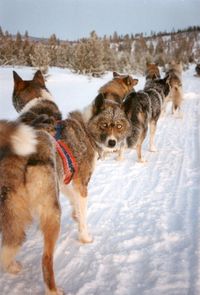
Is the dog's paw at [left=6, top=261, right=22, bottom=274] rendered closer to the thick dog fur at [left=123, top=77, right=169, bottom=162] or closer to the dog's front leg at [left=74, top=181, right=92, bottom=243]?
the dog's front leg at [left=74, top=181, right=92, bottom=243]

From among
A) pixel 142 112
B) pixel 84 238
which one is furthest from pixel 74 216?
pixel 142 112

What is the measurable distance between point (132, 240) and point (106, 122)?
161cm

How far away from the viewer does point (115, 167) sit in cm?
630

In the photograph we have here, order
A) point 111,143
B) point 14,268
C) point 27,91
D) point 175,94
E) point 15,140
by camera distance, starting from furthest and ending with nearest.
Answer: point 175,94 < point 27,91 < point 111,143 < point 14,268 < point 15,140

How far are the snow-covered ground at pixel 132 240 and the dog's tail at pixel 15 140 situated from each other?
1.40 metres

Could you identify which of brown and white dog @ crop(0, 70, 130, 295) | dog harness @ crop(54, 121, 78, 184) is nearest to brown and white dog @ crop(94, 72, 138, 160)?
dog harness @ crop(54, 121, 78, 184)

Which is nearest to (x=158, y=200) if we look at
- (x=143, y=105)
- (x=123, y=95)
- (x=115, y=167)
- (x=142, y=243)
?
(x=142, y=243)

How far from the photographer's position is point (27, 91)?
15.1ft

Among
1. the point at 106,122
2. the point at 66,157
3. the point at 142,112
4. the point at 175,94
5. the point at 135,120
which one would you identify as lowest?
the point at 175,94

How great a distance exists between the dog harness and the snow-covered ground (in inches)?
36.6

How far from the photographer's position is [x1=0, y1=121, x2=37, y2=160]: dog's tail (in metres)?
2.30

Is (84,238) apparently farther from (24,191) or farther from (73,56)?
(73,56)

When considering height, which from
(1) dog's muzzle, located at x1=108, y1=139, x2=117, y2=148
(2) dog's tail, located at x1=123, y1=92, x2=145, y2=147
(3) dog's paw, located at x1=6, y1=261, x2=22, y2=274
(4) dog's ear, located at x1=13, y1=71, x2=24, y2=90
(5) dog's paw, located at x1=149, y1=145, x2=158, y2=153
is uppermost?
(4) dog's ear, located at x1=13, y1=71, x2=24, y2=90

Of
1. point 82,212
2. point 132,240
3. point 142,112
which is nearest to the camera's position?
point 132,240
